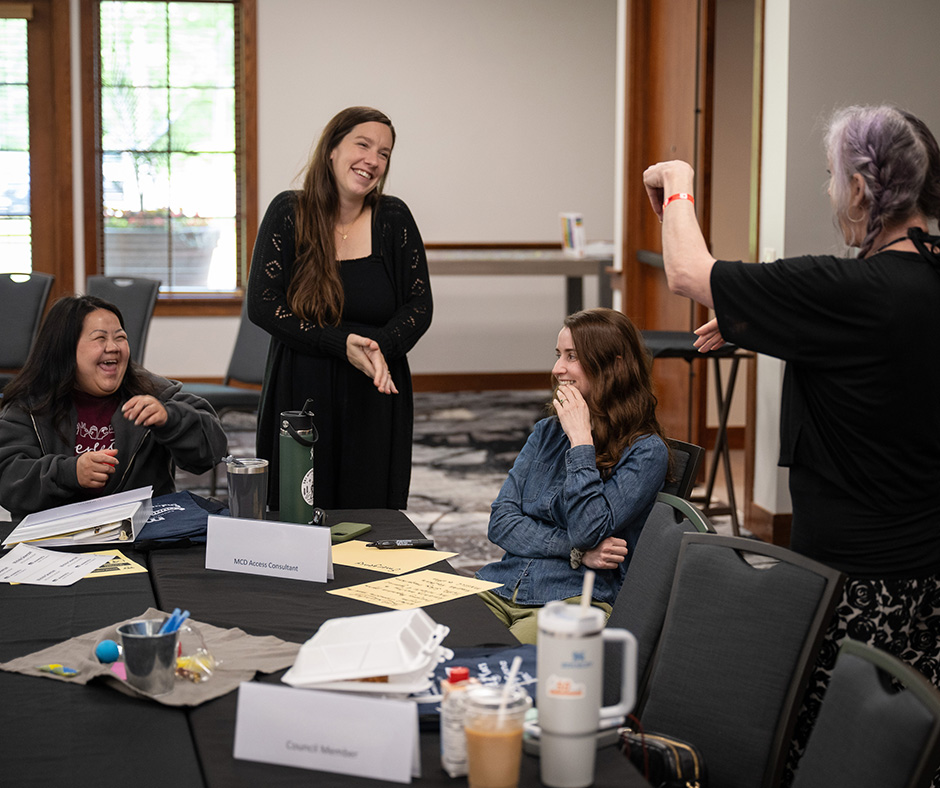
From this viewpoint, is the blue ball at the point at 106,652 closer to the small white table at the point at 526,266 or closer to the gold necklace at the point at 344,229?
the gold necklace at the point at 344,229

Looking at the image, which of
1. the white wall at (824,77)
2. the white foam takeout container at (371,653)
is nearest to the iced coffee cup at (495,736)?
the white foam takeout container at (371,653)

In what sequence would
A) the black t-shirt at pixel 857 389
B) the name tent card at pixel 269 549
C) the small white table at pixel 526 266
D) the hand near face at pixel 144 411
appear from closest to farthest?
the black t-shirt at pixel 857 389
the name tent card at pixel 269 549
the hand near face at pixel 144 411
the small white table at pixel 526 266

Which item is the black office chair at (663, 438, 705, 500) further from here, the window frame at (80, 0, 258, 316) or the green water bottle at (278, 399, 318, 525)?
the window frame at (80, 0, 258, 316)

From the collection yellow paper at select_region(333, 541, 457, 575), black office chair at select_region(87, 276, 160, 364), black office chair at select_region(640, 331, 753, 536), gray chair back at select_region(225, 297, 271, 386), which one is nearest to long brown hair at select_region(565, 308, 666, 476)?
yellow paper at select_region(333, 541, 457, 575)

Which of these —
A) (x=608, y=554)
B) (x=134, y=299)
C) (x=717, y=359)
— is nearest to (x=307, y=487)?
(x=608, y=554)

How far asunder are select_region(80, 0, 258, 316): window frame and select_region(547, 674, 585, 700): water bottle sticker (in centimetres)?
674

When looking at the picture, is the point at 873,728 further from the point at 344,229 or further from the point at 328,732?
the point at 344,229

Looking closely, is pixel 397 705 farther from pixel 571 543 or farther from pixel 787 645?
pixel 571 543

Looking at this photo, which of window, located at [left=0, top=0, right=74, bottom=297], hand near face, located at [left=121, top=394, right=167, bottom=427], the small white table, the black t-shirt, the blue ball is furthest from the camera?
window, located at [left=0, top=0, right=74, bottom=297]

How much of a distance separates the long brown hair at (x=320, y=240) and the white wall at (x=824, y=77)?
181 cm

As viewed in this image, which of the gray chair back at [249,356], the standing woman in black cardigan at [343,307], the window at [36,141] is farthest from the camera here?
the window at [36,141]

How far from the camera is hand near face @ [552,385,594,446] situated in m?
2.12

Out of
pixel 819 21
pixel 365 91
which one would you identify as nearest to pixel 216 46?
pixel 365 91

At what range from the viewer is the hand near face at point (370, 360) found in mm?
2666
